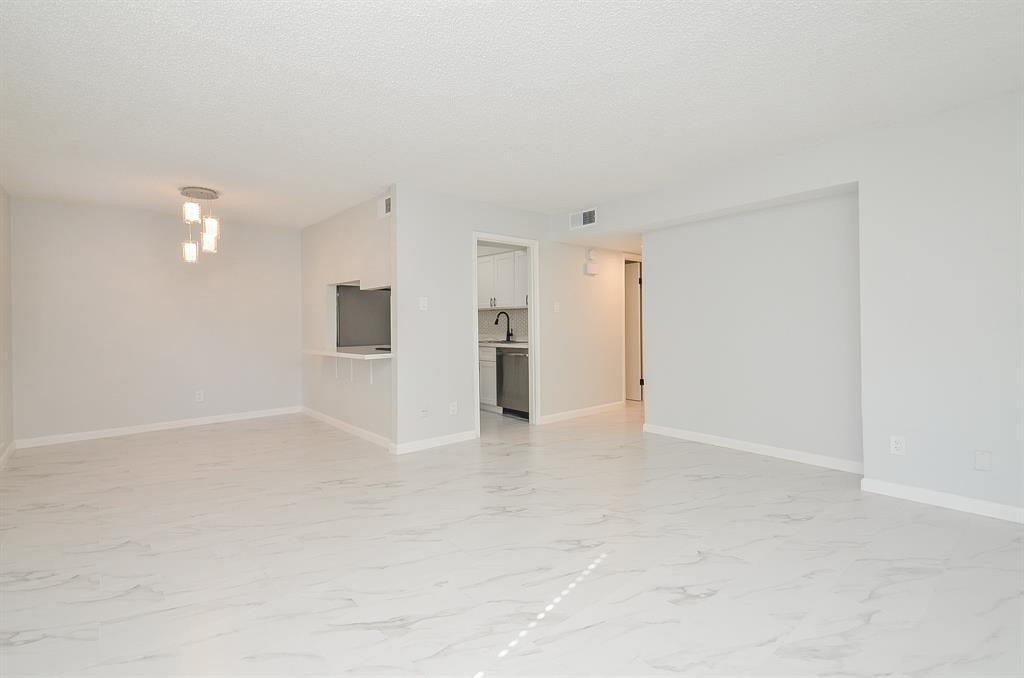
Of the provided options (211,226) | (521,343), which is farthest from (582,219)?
(211,226)

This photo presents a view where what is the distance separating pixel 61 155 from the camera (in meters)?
3.79

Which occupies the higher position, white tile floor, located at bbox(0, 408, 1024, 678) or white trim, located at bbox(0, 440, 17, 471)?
white trim, located at bbox(0, 440, 17, 471)

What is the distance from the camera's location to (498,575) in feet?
7.94

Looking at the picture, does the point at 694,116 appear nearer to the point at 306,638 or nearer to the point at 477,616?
the point at 477,616

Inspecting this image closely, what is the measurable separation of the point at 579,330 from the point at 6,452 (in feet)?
18.1

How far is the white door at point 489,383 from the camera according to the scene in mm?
6875

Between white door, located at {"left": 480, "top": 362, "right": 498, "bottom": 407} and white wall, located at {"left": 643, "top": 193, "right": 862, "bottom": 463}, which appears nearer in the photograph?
white wall, located at {"left": 643, "top": 193, "right": 862, "bottom": 463}

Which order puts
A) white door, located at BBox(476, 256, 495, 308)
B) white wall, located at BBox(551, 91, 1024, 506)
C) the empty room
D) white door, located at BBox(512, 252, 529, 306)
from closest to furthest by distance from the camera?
the empty room, white wall, located at BBox(551, 91, 1024, 506), white door, located at BBox(512, 252, 529, 306), white door, located at BBox(476, 256, 495, 308)

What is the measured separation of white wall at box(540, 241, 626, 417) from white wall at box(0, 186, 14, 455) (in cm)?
486

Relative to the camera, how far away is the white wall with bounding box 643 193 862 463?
402 cm

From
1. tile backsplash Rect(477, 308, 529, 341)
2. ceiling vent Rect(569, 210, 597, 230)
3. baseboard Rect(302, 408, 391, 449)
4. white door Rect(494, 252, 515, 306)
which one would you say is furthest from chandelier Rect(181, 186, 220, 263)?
ceiling vent Rect(569, 210, 597, 230)

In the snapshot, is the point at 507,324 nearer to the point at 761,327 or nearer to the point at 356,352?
the point at 356,352

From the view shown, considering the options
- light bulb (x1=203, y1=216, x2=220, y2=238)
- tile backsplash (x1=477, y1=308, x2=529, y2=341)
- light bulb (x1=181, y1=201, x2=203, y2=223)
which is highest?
light bulb (x1=181, y1=201, x2=203, y2=223)

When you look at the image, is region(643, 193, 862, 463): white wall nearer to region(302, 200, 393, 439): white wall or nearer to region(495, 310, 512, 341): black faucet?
region(495, 310, 512, 341): black faucet
